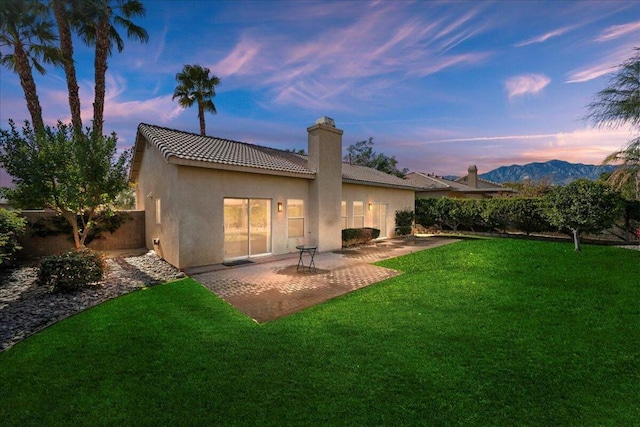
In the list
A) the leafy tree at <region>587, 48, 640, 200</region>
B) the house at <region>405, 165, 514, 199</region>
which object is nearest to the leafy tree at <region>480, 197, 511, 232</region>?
the house at <region>405, 165, 514, 199</region>

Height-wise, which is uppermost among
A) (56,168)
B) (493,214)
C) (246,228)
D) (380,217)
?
(56,168)

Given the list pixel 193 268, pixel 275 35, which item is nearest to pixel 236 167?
pixel 193 268

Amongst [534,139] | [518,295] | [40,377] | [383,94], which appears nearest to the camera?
[40,377]

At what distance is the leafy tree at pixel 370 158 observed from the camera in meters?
41.5

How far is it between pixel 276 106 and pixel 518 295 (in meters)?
20.3

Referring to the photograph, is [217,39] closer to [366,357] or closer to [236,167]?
[236,167]

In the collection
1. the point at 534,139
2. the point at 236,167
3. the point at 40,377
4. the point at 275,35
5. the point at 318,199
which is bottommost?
the point at 40,377

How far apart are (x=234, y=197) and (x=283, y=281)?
436 cm

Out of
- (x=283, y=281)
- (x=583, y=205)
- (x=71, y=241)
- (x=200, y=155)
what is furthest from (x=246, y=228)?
(x=583, y=205)

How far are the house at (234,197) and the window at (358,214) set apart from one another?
59 millimetres

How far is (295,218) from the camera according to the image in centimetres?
1334

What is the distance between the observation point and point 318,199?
43.5 feet

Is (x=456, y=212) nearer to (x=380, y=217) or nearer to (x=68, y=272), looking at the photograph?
(x=380, y=217)

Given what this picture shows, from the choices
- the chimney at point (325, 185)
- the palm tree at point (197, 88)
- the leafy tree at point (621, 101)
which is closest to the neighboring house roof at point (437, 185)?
the leafy tree at point (621, 101)
